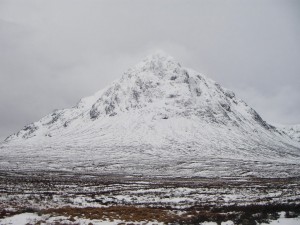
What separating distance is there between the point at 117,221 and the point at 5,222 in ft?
27.7

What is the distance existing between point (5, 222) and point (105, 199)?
15.6m

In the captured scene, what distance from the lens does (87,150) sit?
17725 cm

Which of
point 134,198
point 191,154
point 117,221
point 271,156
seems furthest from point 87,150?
point 117,221

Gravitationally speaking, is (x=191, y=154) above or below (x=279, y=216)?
above

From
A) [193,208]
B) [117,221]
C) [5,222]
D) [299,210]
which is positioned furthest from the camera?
[193,208]

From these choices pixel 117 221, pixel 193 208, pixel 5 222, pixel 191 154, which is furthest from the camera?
pixel 191 154

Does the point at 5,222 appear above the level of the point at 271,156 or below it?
below

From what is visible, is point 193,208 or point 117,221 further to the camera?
point 193,208

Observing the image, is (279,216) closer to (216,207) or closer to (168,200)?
(216,207)

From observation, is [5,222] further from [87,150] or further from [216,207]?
[87,150]

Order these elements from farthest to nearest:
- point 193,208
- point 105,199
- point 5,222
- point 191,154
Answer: point 191,154
point 105,199
point 193,208
point 5,222

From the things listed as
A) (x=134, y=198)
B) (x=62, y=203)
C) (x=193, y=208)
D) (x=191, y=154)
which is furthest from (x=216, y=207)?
(x=191, y=154)

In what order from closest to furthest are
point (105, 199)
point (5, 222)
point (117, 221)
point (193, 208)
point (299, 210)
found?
point (5, 222)
point (117, 221)
point (299, 210)
point (193, 208)
point (105, 199)

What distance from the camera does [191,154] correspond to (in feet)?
566
